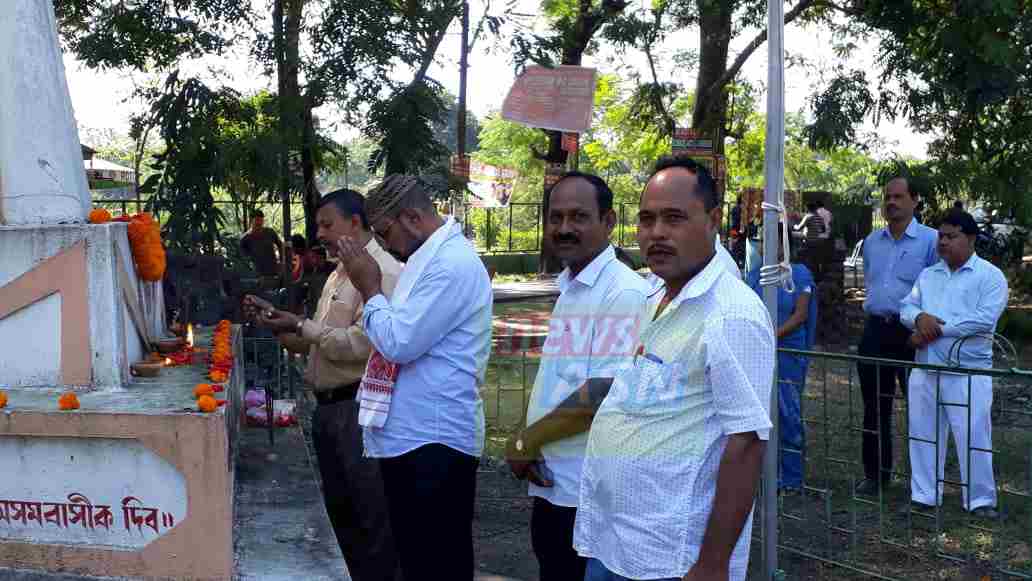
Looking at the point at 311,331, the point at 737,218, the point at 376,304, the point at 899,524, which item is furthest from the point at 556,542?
the point at 737,218

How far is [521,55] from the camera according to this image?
9.83m

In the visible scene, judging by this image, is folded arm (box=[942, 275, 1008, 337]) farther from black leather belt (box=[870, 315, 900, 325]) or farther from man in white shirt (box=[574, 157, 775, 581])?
man in white shirt (box=[574, 157, 775, 581])

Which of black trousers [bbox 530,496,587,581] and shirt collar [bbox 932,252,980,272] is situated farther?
shirt collar [bbox 932,252,980,272]

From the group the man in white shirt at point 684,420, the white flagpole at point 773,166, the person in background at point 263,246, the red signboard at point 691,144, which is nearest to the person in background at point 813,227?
the red signboard at point 691,144

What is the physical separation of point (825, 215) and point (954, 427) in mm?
11042

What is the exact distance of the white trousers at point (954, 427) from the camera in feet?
19.9

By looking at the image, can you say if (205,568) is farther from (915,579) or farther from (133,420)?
(915,579)

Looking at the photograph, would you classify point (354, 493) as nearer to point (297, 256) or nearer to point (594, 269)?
point (594, 269)

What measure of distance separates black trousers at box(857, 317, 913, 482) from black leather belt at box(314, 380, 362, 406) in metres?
3.23

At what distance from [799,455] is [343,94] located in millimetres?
5144

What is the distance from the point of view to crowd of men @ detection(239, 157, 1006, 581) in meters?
2.54

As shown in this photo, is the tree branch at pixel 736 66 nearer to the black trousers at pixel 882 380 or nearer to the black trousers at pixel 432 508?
the black trousers at pixel 882 380

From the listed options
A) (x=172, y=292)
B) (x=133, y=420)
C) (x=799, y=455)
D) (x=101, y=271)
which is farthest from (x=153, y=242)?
(x=799, y=455)

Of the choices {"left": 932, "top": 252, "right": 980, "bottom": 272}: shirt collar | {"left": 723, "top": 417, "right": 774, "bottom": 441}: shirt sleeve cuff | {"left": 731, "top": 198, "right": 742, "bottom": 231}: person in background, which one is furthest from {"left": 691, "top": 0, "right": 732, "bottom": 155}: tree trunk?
{"left": 723, "top": 417, "right": 774, "bottom": 441}: shirt sleeve cuff
